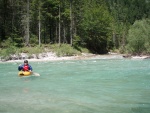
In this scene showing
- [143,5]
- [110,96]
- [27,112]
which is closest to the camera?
[27,112]

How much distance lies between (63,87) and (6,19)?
43.1m

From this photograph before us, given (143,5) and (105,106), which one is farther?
(143,5)

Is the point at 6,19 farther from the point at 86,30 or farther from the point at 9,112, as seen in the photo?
the point at 9,112

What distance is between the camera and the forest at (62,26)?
50.6 metres

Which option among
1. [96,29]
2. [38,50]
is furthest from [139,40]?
[38,50]

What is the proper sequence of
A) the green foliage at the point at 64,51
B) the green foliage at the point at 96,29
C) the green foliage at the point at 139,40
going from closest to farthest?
1. the green foliage at the point at 64,51
2. the green foliage at the point at 139,40
3. the green foliage at the point at 96,29

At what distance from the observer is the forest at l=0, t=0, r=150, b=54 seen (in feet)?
166

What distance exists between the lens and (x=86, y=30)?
2378 inches

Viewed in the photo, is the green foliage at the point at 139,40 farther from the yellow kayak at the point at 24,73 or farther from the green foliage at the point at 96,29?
the yellow kayak at the point at 24,73

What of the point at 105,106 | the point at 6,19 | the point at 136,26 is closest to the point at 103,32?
the point at 136,26

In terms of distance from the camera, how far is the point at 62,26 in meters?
60.2

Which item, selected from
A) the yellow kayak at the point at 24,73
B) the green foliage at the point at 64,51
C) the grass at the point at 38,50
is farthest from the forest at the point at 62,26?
the yellow kayak at the point at 24,73

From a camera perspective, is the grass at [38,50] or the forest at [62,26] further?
the forest at [62,26]

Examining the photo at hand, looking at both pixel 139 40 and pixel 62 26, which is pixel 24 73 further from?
pixel 62 26
